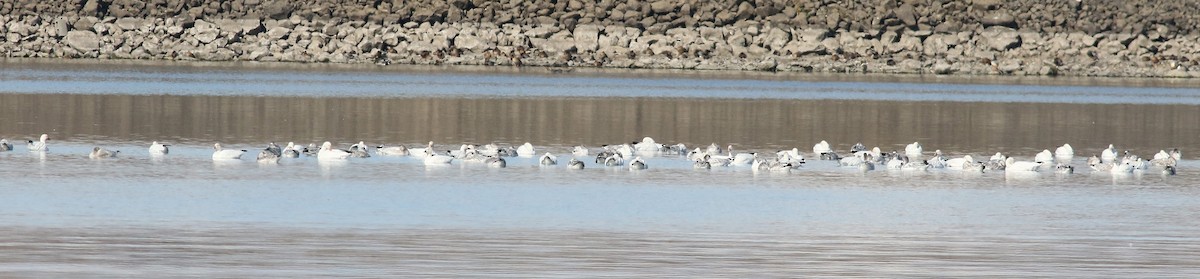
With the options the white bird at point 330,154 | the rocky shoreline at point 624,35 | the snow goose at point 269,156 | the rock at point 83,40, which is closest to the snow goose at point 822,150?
the white bird at point 330,154

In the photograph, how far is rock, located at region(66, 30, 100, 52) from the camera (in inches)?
2726

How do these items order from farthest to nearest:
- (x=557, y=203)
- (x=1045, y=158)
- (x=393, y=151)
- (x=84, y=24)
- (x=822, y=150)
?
1. (x=84, y=24)
2. (x=822, y=150)
3. (x=1045, y=158)
4. (x=393, y=151)
5. (x=557, y=203)

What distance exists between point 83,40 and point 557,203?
176 ft

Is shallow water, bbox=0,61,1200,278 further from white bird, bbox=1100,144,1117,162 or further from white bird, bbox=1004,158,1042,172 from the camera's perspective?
white bird, bbox=1100,144,1117,162

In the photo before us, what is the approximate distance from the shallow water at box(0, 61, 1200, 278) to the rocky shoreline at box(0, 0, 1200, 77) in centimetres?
3198

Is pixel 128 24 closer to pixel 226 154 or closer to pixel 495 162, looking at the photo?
pixel 226 154

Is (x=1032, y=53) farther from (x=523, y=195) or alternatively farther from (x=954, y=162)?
(x=523, y=195)

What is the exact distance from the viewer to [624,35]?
232ft

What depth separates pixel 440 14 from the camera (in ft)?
233

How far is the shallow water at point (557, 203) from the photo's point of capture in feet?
45.5

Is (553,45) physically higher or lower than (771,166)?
higher

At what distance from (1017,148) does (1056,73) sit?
40.0 meters

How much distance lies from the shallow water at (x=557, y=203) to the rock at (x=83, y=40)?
3268cm

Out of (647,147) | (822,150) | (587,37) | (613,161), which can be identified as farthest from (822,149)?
(587,37)
